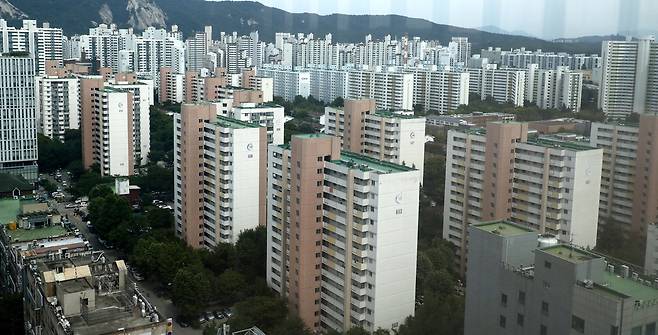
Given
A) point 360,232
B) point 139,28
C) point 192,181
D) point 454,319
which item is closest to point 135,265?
point 192,181

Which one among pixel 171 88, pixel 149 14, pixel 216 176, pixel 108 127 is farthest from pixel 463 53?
pixel 149 14

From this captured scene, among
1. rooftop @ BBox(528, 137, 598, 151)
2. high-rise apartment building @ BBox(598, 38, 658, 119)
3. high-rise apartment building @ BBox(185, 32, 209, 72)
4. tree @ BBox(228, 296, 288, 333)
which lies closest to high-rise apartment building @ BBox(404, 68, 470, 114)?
high-rise apartment building @ BBox(185, 32, 209, 72)

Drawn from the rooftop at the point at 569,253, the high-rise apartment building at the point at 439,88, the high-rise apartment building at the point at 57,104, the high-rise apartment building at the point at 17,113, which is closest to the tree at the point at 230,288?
the rooftop at the point at 569,253

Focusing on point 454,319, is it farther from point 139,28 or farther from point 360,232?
point 139,28

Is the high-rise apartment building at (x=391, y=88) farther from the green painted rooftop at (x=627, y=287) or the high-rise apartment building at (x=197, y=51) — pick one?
the green painted rooftop at (x=627, y=287)

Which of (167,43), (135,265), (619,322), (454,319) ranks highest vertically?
(167,43)

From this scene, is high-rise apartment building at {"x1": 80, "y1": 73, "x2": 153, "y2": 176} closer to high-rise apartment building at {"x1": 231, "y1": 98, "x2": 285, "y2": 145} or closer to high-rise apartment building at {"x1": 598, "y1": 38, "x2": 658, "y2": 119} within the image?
high-rise apartment building at {"x1": 231, "y1": 98, "x2": 285, "y2": 145}
